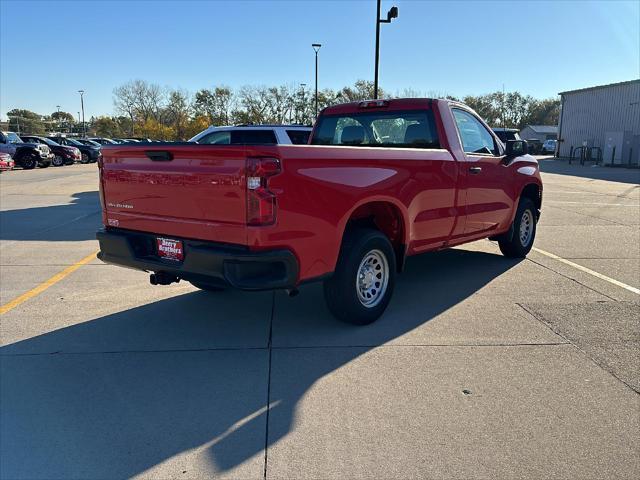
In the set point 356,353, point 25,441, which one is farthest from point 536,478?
point 25,441

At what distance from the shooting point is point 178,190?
3832mm

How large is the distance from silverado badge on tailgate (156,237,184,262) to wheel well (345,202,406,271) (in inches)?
57.6

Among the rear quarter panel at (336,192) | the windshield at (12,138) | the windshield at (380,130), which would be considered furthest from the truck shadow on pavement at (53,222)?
the windshield at (12,138)

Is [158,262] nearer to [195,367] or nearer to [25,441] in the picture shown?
[195,367]

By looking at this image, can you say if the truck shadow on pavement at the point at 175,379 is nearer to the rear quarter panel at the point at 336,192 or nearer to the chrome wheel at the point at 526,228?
the rear quarter panel at the point at 336,192

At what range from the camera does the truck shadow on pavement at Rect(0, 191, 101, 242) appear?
8.82 m

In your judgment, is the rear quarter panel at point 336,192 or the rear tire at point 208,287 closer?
the rear quarter panel at point 336,192

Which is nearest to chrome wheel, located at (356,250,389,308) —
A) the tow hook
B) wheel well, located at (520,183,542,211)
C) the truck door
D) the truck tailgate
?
the truck tailgate

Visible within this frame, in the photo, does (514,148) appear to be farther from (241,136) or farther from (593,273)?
(241,136)

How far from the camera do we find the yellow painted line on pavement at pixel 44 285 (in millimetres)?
5148

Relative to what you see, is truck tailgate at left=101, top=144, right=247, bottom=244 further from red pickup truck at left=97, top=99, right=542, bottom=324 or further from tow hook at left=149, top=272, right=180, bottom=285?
tow hook at left=149, top=272, right=180, bottom=285

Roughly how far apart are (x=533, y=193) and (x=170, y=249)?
5.62 meters

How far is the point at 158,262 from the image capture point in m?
4.05

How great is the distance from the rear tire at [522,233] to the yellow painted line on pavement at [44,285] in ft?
19.3
